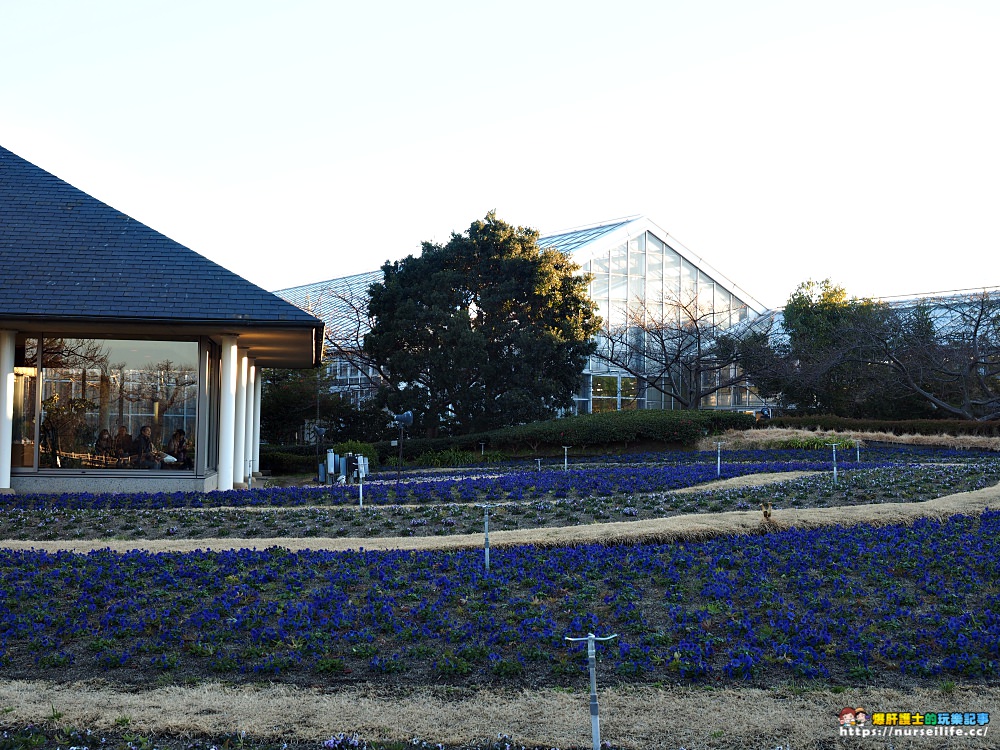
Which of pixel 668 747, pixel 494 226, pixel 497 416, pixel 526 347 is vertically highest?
pixel 494 226

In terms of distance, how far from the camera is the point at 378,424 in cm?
3198

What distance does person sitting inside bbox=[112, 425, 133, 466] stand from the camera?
15609 mm

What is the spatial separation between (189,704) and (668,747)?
2.82 meters

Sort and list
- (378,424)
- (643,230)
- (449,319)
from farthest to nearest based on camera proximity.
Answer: (643,230), (378,424), (449,319)

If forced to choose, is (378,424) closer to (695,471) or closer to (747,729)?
(695,471)

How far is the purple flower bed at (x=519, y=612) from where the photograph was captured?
611 cm

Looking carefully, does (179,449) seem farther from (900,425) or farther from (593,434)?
(900,425)

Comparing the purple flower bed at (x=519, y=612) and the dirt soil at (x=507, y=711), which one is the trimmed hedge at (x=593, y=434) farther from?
the dirt soil at (x=507, y=711)

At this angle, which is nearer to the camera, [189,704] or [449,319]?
[189,704]

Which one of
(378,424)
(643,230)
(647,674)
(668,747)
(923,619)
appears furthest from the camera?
(643,230)

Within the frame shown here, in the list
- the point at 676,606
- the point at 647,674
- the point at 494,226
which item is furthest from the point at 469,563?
the point at 494,226

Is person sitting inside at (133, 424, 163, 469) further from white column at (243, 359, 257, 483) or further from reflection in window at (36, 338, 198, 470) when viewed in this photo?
white column at (243, 359, 257, 483)

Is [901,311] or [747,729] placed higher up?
[901,311]

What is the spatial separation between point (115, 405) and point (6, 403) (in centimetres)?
167
